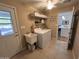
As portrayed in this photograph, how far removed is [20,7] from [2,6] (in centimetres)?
84

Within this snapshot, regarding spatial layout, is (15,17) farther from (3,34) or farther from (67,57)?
(67,57)

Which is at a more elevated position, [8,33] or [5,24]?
[5,24]

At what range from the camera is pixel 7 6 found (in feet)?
7.85

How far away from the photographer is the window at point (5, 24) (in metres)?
2.29

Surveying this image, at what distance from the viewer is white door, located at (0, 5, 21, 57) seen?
229 cm

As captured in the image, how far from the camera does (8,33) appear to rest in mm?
2498

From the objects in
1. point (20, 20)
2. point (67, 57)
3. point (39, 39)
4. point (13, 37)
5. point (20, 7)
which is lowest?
point (67, 57)

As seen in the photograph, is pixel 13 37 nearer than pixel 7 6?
No

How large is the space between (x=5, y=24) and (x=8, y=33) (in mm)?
332

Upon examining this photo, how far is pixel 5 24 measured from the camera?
244 centimetres

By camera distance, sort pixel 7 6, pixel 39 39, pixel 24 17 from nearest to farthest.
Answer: pixel 7 6, pixel 24 17, pixel 39 39

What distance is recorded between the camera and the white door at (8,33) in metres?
2.29

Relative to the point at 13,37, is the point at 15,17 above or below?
above

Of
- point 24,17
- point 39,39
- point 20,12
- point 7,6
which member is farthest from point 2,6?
point 39,39
